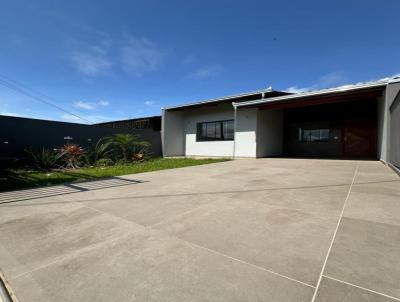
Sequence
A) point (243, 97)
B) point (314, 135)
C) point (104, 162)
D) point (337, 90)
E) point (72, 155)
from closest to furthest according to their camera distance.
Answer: point (337, 90) → point (72, 155) → point (104, 162) → point (243, 97) → point (314, 135)

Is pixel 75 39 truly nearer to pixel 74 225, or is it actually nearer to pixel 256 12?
pixel 256 12

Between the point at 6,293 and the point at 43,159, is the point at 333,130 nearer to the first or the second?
the point at 43,159

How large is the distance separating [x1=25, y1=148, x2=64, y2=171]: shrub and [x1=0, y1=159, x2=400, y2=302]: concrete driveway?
565 centimetres

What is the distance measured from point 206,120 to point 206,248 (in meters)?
13.7

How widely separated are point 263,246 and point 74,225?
2.39m

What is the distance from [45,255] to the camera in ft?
7.05

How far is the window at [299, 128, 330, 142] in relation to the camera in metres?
14.1

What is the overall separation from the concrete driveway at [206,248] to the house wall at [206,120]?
1042 cm

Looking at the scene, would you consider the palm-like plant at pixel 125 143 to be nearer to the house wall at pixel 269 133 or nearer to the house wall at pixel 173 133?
the house wall at pixel 173 133

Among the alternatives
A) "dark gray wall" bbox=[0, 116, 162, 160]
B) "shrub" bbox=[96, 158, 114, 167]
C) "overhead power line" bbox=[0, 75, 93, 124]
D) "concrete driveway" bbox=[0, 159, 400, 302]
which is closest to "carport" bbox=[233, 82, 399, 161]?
"shrub" bbox=[96, 158, 114, 167]

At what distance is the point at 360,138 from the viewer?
517 inches

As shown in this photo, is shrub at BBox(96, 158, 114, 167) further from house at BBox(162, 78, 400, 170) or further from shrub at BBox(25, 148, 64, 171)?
house at BBox(162, 78, 400, 170)

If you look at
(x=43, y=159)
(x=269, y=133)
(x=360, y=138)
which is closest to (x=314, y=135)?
(x=360, y=138)

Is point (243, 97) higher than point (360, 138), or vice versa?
point (243, 97)
